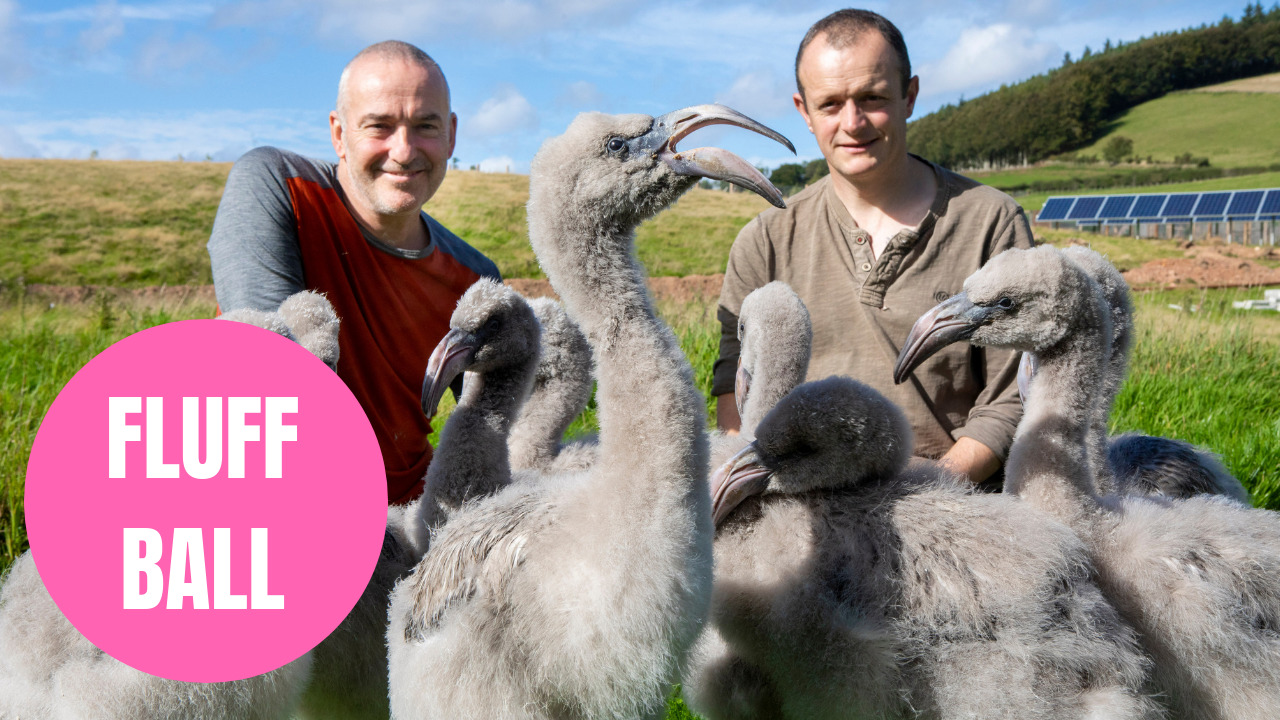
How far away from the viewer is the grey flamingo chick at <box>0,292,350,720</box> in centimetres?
298

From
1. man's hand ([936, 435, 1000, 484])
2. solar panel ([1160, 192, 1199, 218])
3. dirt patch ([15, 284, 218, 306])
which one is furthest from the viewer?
solar panel ([1160, 192, 1199, 218])

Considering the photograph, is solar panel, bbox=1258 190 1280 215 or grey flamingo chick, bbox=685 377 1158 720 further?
solar panel, bbox=1258 190 1280 215

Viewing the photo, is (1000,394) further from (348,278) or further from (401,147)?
(348,278)

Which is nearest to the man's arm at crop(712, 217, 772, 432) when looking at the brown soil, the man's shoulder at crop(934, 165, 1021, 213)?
the man's shoulder at crop(934, 165, 1021, 213)

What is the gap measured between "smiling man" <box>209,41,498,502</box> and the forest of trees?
104113mm

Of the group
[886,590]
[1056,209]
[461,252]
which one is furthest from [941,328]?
[1056,209]

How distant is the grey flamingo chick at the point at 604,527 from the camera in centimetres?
260

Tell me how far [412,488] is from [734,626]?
7.84 feet

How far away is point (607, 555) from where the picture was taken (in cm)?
258

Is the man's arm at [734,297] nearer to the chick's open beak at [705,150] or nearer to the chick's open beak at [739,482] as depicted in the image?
the chick's open beak at [739,482]

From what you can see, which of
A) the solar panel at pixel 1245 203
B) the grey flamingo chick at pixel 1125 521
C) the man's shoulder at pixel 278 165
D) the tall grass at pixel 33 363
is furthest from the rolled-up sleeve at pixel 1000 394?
the solar panel at pixel 1245 203

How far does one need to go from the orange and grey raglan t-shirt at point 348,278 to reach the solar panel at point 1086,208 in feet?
142

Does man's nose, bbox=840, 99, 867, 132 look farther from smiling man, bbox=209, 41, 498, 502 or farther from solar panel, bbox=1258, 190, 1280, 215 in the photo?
solar panel, bbox=1258, 190, 1280, 215

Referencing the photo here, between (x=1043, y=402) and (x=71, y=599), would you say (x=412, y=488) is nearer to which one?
(x=71, y=599)
